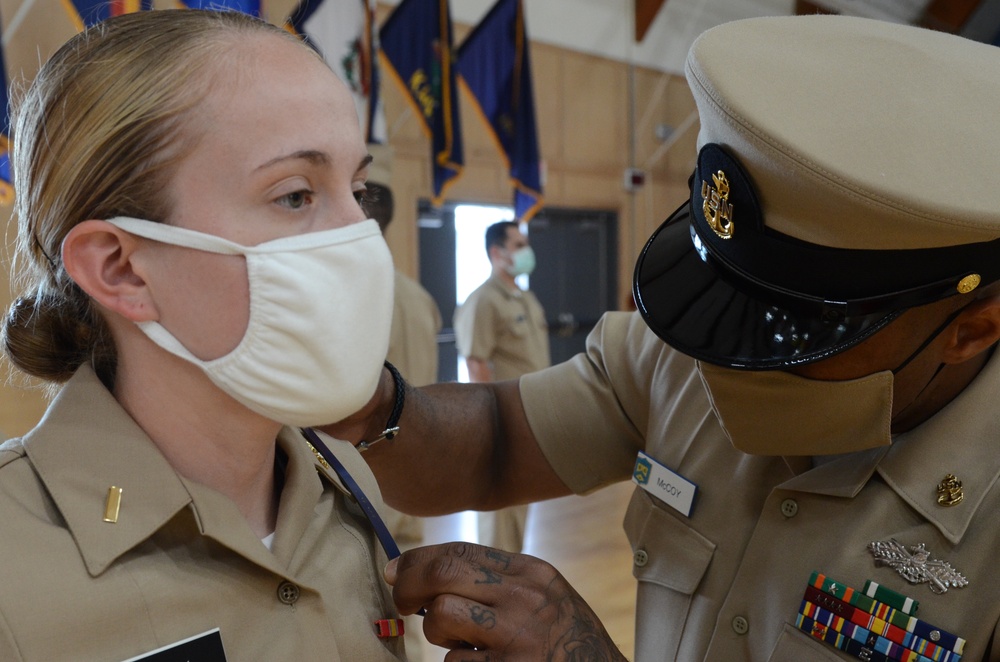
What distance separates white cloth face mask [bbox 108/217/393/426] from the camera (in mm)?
870

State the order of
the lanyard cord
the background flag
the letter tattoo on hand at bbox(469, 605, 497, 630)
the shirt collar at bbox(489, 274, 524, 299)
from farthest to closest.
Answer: the shirt collar at bbox(489, 274, 524, 299), the background flag, the lanyard cord, the letter tattoo on hand at bbox(469, 605, 497, 630)

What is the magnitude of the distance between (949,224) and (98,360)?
1.00 metres

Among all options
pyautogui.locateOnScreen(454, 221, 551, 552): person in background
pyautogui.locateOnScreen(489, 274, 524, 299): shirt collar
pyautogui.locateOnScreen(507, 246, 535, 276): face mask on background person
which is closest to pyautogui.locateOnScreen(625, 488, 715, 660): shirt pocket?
pyautogui.locateOnScreen(454, 221, 551, 552): person in background

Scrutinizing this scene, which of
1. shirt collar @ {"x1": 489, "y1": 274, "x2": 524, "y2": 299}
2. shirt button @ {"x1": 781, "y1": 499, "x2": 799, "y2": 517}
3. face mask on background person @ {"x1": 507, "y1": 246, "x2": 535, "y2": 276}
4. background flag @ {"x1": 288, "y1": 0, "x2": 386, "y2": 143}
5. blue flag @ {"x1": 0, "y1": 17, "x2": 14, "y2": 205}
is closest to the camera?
shirt button @ {"x1": 781, "y1": 499, "x2": 799, "y2": 517}

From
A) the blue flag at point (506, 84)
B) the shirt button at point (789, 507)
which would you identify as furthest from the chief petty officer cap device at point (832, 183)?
the blue flag at point (506, 84)

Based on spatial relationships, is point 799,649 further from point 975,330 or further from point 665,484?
point 975,330

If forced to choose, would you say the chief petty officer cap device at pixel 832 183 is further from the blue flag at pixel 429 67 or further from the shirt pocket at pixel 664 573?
the blue flag at pixel 429 67

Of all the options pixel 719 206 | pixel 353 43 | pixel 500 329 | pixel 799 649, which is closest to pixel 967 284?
pixel 719 206

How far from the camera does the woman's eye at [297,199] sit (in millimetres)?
908

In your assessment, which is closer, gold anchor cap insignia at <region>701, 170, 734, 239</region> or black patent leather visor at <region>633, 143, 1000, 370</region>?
black patent leather visor at <region>633, 143, 1000, 370</region>

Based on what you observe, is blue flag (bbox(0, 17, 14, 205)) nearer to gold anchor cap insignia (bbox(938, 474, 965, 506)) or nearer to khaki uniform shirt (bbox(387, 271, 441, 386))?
khaki uniform shirt (bbox(387, 271, 441, 386))

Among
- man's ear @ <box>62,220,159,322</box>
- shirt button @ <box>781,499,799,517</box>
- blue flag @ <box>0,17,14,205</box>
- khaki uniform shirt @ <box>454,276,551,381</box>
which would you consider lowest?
khaki uniform shirt @ <box>454,276,551,381</box>

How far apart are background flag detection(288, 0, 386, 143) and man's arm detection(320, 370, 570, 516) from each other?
10.1 feet

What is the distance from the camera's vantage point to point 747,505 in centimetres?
133
